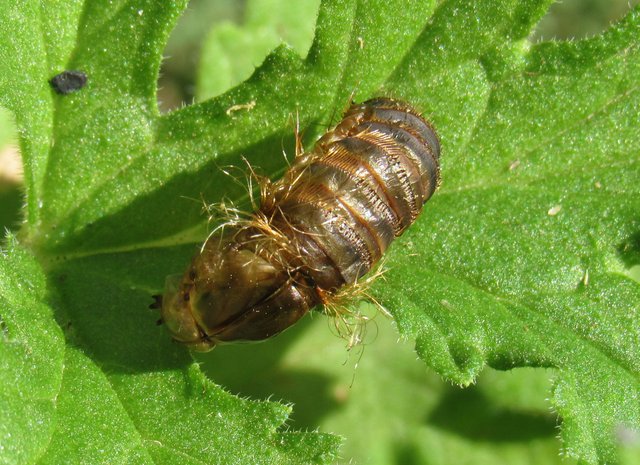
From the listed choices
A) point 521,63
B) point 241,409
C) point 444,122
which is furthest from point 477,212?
point 241,409

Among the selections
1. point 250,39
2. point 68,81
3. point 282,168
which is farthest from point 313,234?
point 250,39

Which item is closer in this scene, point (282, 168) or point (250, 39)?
point (282, 168)

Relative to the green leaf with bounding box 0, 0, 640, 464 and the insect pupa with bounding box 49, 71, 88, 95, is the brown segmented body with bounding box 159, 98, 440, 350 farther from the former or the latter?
the insect pupa with bounding box 49, 71, 88, 95

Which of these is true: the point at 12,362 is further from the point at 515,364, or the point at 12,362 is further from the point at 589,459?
the point at 589,459

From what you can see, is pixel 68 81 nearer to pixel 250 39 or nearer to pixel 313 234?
pixel 313 234

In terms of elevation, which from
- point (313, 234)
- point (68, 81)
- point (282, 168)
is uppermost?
point (313, 234)

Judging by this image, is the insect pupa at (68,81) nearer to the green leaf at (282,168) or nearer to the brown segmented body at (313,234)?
the green leaf at (282,168)

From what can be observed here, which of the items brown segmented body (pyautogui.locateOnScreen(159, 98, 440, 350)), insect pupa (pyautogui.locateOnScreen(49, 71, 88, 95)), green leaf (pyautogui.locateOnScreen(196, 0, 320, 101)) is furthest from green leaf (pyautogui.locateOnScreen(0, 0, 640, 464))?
green leaf (pyautogui.locateOnScreen(196, 0, 320, 101))
